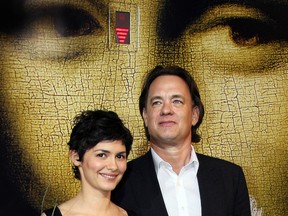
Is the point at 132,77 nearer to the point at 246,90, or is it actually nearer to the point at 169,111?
the point at 169,111

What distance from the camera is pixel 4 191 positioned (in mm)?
1763

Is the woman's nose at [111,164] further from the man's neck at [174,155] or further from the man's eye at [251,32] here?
the man's eye at [251,32]

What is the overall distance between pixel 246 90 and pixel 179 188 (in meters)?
0.67

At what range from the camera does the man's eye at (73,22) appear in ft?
6.10

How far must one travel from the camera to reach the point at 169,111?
1.67m

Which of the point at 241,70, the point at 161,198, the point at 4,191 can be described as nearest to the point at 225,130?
the point at 241,70

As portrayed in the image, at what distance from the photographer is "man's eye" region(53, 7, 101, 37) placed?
73.2 inches

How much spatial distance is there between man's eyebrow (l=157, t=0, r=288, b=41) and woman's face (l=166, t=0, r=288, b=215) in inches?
0.9

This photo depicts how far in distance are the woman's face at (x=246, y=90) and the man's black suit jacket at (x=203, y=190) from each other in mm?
328

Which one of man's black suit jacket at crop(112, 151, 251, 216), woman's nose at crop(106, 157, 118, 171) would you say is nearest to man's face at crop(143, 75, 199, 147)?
man's black suit jacket at crop(112, 151, 251, 216)

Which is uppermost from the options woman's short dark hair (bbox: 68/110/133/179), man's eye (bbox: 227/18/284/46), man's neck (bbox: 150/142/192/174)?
man's eye (bbox: 227/18/284/46)

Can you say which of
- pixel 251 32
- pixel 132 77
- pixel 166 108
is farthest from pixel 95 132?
pixel 251 32

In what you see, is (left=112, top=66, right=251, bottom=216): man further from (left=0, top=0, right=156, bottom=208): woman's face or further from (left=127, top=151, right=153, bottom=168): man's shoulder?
(left=0, top=0, right=156, bottom=208): woman's face

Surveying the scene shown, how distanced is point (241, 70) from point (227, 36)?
157mm
